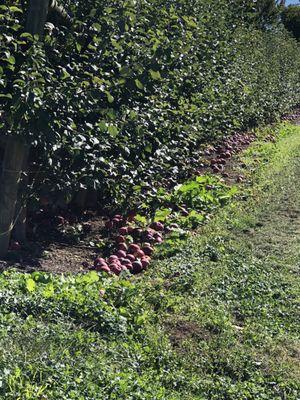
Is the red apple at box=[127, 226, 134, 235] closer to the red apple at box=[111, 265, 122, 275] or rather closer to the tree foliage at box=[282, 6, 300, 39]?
the red apple at box=[111, 265, 122, 275]

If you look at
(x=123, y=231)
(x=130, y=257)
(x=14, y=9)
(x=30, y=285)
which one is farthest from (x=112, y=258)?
(x=14, y=9)

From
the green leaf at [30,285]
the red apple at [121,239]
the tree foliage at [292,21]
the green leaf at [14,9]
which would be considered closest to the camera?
the green leaf at [30,285]

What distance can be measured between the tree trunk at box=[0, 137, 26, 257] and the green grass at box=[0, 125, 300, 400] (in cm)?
77

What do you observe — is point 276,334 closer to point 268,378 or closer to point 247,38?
Result: point 268,378

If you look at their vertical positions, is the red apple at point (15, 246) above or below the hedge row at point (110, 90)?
below

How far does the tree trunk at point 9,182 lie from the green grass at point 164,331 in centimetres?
77

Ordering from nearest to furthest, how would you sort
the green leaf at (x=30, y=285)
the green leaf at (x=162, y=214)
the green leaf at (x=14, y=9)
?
the green leaf at (x=30, y=285) → the green leaf at (x=14, y=9) → the green leaf at (x=162, y=214)

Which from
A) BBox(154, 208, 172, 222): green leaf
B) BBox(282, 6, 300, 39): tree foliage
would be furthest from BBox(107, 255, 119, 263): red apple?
BBox(282, 6, 300, 39): tree foliage

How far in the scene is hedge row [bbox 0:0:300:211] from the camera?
4684 millimetres

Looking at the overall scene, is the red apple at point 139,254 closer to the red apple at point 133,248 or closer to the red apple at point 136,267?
the red apple at point 133,248

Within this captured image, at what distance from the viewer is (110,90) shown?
541 centimetres

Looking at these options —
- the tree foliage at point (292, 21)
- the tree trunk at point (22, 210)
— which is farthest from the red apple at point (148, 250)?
the tree foliage at point (292, 21)

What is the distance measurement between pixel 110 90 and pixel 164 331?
6.88 ft

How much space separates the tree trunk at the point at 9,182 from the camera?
16.8 feet
